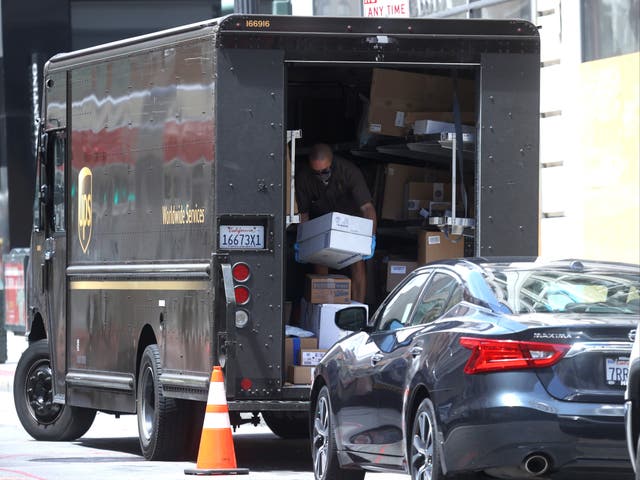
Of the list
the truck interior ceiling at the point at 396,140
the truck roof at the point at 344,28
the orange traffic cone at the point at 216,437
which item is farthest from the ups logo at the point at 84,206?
the orange traffic cone at the point at 216,437

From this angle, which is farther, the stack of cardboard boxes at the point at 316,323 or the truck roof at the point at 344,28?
the stack of cardboard boxes at the point at 316,323

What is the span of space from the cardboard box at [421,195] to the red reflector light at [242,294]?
2.49m

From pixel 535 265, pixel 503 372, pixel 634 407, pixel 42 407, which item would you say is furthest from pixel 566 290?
pixel 42 407

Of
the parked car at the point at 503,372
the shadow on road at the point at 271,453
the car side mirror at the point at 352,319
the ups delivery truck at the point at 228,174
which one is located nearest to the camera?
the parked car at the point at 503,372

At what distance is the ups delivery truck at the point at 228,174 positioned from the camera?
12.5 metres

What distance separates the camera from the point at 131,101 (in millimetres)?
13961

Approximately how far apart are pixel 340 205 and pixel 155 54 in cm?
210

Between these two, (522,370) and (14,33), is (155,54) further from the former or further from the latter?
(14,33)

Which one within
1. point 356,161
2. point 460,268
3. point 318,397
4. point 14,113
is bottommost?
point 318,397

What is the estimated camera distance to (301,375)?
1277 cm

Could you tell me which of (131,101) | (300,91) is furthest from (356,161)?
(131,101)

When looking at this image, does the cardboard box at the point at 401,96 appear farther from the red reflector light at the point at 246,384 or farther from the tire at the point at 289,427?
the tire at the point at 289,427

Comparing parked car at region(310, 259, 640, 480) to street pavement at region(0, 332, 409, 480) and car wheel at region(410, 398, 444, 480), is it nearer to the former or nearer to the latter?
car wheel at region(410, 398, 444, 480)

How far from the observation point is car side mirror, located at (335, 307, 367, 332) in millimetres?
10484
